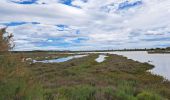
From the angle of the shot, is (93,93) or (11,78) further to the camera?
(93,93)

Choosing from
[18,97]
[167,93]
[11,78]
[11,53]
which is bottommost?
[167,93]

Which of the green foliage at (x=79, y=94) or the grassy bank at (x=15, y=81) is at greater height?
the grassy bank at (x=15, y=81)

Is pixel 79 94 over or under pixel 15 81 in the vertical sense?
under

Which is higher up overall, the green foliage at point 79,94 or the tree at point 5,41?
the tree at point 5,41

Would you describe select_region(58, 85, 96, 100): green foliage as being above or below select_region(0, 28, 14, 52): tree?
below

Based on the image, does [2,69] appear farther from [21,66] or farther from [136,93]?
[136,93]

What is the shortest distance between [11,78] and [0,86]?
494 millimetres

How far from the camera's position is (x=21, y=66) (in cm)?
848

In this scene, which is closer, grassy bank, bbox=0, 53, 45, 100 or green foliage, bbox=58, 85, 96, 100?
grassy bank, bbox=0, 53, 45, 100

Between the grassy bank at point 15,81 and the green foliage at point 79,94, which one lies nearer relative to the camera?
the grassy bank at point 15,81

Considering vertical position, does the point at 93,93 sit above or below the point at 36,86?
below

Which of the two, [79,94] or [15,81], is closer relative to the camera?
[15,81]

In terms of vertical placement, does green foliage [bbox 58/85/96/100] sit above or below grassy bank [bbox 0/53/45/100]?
below

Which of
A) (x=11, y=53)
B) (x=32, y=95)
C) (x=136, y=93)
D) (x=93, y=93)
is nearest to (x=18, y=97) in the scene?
(x=32, y=95)
